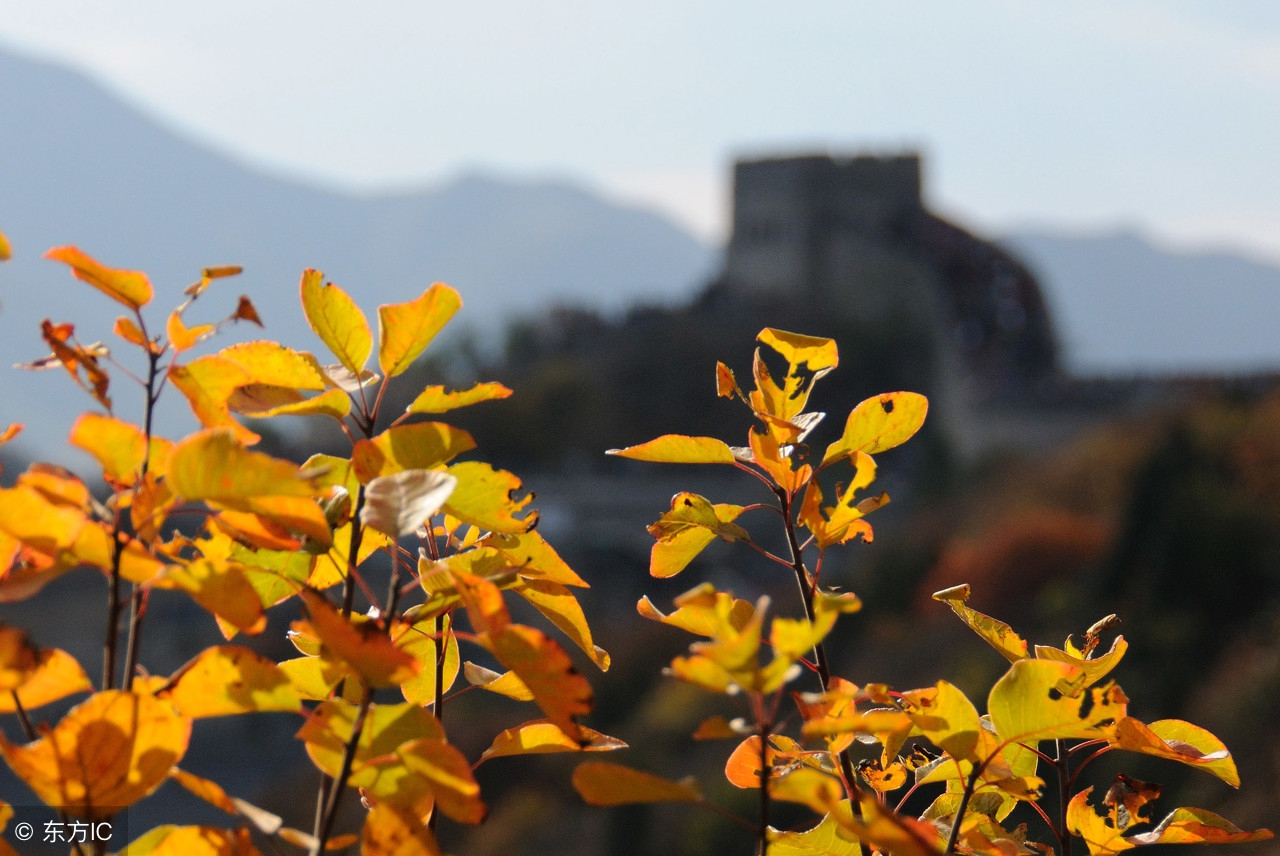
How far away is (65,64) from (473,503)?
82.6m

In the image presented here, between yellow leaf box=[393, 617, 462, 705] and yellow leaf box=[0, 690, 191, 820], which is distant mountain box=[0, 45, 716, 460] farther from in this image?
yellow leaf box=[0, 690, 191, 820]

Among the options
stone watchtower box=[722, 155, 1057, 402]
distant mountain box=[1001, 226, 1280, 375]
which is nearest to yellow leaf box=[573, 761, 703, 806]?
stone watchtower box=[722, 155, 1057, 402]

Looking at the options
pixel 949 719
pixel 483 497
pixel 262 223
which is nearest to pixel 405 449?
pixel 483 497

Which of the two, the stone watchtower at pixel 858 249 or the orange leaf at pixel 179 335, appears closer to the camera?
the orange leaf at pixel 179 335

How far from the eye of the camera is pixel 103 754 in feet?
1.41

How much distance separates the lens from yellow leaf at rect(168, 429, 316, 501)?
403mm

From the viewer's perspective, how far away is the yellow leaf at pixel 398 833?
454mm

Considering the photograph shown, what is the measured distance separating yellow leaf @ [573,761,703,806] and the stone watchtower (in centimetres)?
1685

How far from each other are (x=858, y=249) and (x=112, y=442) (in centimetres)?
1841

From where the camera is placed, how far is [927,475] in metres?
14.1

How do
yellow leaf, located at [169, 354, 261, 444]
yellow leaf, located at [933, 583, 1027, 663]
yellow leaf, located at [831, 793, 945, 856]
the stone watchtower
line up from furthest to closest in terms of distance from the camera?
the stone watchtower, yellow leaf, located at [933, 583, 1027, 663], yellow leaf, located at [169, 354, 261, 444], yellow leaf, located at [831, 793, 945, 856]

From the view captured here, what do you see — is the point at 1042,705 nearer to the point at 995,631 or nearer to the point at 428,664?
the point at 995,631

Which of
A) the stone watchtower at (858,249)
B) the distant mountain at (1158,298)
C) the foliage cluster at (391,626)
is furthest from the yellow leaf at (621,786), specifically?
the distant mountain at (1158,298)

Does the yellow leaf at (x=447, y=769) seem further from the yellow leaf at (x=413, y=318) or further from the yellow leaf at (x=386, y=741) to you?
the yellow leaf at (x=413, y=318)
